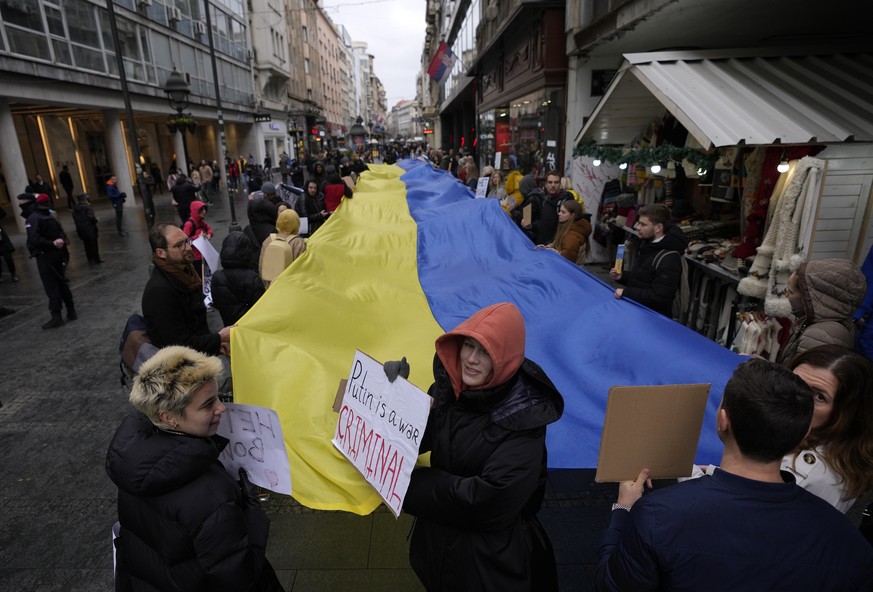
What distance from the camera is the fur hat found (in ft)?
6.32

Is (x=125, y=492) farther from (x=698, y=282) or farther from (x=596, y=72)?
(x=596, y=72)

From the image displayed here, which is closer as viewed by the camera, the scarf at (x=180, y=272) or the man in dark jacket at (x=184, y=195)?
the scarf at (x=180, y=272)

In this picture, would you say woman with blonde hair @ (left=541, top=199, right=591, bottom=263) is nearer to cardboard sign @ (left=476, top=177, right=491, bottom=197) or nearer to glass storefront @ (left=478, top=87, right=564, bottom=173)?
cardboard sign @ (left=476, top=177, right=491, bottom=197)

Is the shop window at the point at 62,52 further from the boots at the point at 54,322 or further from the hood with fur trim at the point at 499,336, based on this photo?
the hood with fur trim at the point at 499,336

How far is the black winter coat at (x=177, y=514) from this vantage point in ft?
5.98

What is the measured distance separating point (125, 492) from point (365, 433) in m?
1.01

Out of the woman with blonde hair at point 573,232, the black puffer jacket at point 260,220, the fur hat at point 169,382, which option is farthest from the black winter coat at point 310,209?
the fur hat at point 169,382

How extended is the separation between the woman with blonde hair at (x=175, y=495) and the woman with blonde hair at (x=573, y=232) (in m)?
4.90

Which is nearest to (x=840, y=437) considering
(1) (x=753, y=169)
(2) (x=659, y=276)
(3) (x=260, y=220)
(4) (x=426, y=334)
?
(2) (x=659, y=276)

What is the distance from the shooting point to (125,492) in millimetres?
1925

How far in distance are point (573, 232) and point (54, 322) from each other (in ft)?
27.0

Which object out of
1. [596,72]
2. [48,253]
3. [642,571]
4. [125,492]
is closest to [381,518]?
[125,492]

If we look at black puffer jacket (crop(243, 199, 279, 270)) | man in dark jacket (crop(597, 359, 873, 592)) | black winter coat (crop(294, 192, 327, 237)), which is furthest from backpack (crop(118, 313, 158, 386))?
black winter coat (crop(294, 192, 327, 237))

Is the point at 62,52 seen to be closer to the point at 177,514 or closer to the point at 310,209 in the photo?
the point at 310,209
